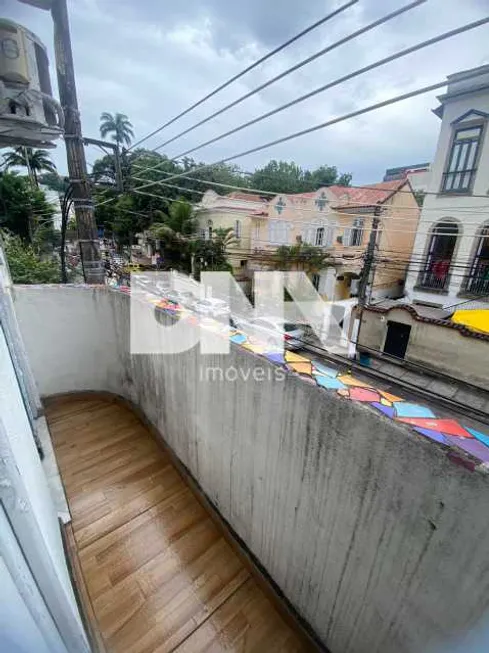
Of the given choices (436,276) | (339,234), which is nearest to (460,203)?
(436,276)

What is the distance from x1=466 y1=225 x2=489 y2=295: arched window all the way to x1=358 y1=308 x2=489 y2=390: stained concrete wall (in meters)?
3.48

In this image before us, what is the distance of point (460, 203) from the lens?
7469 mm

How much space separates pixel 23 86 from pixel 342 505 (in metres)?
2.34

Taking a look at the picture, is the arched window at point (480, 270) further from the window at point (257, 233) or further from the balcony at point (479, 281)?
the window at point (257, 233)

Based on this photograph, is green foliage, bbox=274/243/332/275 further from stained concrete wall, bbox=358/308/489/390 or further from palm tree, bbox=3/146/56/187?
palm tree, bbox=3/146/56/187

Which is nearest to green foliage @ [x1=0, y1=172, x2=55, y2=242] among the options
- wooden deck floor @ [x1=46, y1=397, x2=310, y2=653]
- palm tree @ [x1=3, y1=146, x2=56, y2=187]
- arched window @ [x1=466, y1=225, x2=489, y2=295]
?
palm tree @ [x1=3, y1=146, x2=56, y2=187]

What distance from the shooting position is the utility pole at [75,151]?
7.45 ft

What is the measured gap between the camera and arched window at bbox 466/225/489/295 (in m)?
7.45

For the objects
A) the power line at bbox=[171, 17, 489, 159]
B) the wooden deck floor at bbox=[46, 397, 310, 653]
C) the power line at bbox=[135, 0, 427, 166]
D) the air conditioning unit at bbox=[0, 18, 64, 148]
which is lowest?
the wooden deck floor at bbox=[46, 397, 310, 653]

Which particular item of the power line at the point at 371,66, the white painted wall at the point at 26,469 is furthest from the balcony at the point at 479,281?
the white painted wall at the point at 26,469

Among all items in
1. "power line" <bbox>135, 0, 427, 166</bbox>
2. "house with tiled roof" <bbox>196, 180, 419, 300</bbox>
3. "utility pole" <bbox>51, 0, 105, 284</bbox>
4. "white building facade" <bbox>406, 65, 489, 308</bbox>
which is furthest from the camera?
"house with tiled roof" <bbox>196, 180, 419, 300</bbox>

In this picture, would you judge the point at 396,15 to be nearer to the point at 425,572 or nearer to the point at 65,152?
the point at 425,572

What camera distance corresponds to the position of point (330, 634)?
1321mm

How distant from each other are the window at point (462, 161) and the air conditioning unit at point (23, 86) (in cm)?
940
